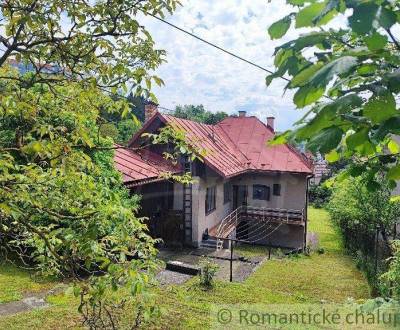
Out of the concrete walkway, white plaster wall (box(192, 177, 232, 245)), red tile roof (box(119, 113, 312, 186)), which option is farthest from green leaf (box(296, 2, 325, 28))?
white plaster wall (box(192, 177, 232, 245))

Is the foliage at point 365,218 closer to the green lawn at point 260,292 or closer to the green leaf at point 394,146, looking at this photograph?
the green lawn at point 260,292

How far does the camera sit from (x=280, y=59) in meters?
1.14

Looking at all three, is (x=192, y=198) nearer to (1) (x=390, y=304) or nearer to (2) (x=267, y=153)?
(2) (x=267, y=153)

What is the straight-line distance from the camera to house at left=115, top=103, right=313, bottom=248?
14547mm

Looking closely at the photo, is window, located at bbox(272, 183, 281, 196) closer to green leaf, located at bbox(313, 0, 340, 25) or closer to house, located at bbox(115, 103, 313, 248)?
house, located at bbox(115, 103, 313, 248)

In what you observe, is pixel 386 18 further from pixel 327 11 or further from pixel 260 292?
pixel 260 292

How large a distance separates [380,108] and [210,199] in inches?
598

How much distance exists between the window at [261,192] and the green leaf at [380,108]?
17.7 meters

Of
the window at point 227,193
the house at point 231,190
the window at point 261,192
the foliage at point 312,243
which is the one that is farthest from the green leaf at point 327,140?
the window at point 261,192

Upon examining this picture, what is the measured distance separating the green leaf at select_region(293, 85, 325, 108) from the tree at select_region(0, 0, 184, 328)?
1.46 m

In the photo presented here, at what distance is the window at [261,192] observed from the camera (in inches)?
723

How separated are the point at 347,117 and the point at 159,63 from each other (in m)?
2.38

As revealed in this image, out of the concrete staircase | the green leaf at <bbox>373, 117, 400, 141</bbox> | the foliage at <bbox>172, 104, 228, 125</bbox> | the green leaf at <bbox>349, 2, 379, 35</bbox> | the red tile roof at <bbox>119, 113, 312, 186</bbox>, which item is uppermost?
the foliage at <bbox>172, 104, 228, 125</bbox>

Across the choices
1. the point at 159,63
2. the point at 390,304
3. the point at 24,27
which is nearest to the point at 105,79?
the point at 159,63
